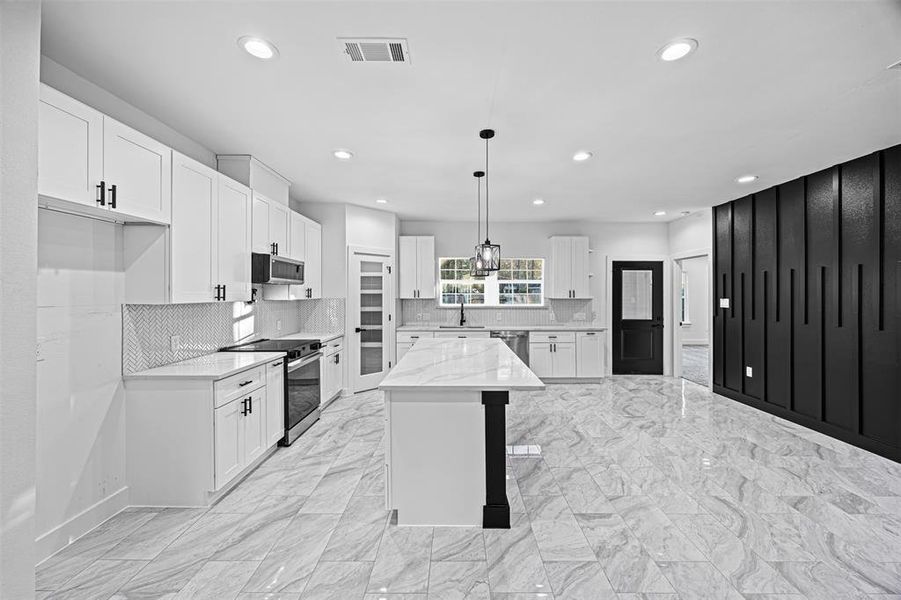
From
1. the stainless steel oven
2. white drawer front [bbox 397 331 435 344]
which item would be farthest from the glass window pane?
the stainless steel oven

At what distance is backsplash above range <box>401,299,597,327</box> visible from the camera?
23.7 feet

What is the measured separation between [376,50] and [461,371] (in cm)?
196

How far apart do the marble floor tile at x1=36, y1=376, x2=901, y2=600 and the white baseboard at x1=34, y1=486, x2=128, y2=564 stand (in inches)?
1.7

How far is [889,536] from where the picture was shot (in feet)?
7.97

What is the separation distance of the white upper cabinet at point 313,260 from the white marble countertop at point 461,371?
2.04 meters

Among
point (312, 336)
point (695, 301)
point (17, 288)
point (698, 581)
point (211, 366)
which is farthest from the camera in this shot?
point (695, 301)

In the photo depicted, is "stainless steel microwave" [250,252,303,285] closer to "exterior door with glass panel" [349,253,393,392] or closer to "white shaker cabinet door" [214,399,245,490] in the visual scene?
"white shaker cabinet door" [214,399,245,490]

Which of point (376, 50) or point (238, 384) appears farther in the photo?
point (238, 384)

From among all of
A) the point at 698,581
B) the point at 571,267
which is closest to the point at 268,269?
the point at 698,581

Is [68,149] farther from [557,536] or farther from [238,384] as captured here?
[557,536]

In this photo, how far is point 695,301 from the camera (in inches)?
421

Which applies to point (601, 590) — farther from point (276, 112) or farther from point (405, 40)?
point (276, 112)

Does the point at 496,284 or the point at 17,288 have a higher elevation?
the point at 496,284

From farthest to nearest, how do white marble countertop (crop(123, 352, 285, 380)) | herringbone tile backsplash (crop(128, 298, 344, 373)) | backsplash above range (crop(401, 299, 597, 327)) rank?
backsplash above range (crop(401, 299, 597, 327))
herringbone tile backsplash (crop(128, 298, 344, 373))
white marble countertop (crop(123, 352, 285, 380))
